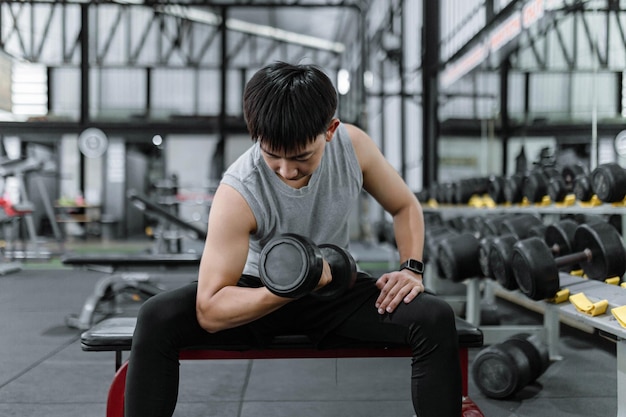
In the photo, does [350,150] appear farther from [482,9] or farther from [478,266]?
[482,9]

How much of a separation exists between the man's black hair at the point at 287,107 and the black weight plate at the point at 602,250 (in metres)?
1.04

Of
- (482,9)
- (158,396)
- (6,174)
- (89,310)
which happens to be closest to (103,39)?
(6,174)

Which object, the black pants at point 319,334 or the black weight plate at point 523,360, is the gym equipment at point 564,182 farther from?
the black pants at point 319,334

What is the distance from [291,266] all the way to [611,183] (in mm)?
1503

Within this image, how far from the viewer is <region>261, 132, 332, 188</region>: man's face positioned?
102cm

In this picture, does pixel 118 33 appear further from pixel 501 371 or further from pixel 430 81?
pixel 501 371

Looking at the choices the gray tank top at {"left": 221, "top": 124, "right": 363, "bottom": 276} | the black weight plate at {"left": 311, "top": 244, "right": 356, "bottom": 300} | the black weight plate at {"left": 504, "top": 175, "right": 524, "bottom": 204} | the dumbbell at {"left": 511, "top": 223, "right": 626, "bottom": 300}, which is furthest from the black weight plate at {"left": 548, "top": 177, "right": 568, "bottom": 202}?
the black weight plate at {"left": 311, "top": 244, "right": 356, "bottom": 300}

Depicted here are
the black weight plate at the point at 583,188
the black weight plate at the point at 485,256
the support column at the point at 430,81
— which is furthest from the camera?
the support column at the point at 430,81

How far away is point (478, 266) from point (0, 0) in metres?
7.54

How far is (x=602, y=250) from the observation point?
64.9 inches

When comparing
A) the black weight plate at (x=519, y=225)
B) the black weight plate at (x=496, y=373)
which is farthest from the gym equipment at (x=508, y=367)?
the black weight plate at (x=519, y=225)

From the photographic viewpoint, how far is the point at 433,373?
1041mm

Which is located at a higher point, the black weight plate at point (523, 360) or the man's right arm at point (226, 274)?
the man's right arm at point (226, 274)

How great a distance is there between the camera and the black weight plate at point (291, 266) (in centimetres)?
95
